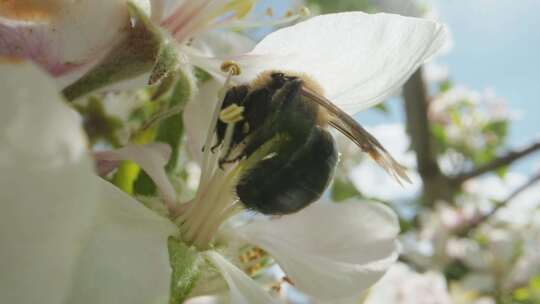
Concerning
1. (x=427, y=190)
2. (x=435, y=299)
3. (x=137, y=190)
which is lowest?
(x=427, y=190)

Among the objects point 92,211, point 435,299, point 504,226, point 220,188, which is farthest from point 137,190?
point 504,226

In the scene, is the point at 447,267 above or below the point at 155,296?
below

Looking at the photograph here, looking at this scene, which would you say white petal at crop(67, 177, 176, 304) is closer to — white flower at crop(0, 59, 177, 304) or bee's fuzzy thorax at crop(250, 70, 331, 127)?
white flower at crop(0, 59, 177, 304)

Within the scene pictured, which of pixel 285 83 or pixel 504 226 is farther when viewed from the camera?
pixel 504 226

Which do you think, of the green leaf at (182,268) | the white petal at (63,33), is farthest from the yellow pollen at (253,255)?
the white petal at (63,33)

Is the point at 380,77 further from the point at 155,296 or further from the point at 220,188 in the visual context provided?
the point at 155,296

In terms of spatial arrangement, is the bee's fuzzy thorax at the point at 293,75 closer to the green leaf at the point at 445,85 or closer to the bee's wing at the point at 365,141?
the bee's wing at the point at 365,141
